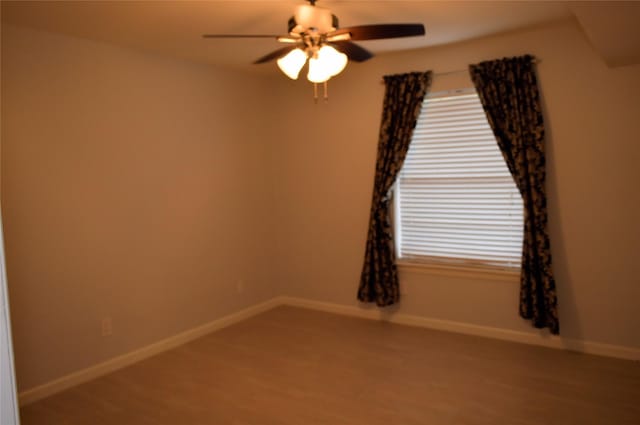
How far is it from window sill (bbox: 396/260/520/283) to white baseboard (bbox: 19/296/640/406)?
0.45 meters

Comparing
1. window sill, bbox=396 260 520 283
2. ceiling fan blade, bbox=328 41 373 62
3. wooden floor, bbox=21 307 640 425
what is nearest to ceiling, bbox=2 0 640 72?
ceiling fan blade, bbox=328 41 373 62

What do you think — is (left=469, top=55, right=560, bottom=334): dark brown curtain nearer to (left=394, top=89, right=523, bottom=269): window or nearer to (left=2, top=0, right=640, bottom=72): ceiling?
(left=394, top=89, right=523, bottom=269): window

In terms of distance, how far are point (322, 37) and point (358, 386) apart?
92.2 inches

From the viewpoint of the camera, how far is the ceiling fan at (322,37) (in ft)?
7.82

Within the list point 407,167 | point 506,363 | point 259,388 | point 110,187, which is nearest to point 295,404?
point 259,388

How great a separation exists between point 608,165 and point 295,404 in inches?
115

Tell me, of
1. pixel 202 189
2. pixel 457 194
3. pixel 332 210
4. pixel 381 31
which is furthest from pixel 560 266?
pixel 202 189

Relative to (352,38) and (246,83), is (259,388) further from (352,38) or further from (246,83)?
(246,83)

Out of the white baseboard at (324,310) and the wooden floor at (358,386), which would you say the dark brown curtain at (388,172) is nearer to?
the white baseboard at (324,310)

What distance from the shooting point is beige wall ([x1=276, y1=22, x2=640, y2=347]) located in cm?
350

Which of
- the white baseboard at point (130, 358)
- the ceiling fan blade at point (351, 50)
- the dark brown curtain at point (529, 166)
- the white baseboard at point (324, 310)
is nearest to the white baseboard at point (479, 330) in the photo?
the white baseboard at point (324, 310)

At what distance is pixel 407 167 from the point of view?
14.7ft

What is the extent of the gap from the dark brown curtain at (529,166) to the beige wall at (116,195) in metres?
2.56

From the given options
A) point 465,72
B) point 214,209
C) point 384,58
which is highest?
point 384,58
